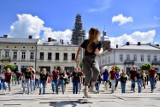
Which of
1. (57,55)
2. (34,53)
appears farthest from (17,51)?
(57,55)

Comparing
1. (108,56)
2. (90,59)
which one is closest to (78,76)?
(90,59)

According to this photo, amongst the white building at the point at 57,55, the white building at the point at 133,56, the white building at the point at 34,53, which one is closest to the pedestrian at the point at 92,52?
the white building at the point at 34,53

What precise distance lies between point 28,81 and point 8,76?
2.18m

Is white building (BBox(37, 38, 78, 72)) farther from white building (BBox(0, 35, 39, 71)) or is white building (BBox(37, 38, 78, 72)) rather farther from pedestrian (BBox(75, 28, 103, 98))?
pedestrian (BBox(75, 28, 103, 98))

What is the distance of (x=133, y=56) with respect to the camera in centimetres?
6881

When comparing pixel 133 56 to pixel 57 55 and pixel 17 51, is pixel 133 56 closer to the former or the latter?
pixel 57 55

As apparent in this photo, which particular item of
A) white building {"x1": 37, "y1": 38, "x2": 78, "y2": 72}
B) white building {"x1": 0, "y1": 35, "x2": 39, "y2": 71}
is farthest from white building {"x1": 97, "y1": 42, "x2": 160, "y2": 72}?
white building {"x1": 0, "y1": 35, "x2": 39, "y2": 71}

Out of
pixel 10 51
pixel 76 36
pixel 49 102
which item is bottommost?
pixel 49 102

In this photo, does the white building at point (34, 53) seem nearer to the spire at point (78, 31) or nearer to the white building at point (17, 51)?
the white building at point (17, 51)

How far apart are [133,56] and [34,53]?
25.7m

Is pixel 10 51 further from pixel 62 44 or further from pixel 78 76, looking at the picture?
pixel 78 76

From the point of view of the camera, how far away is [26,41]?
6119cm

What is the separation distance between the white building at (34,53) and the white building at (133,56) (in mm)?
A: 12359

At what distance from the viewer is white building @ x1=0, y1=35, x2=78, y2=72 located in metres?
60.2
